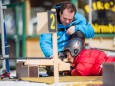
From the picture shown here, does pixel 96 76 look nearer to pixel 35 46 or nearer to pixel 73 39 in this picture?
pixel 73 39

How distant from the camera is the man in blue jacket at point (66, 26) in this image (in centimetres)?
527

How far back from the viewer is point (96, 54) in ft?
16.4

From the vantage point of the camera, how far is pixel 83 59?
4934mm

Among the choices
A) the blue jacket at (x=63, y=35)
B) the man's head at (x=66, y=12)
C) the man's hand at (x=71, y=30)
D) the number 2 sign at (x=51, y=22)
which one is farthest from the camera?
the blue jacket at (x=63, y=35)

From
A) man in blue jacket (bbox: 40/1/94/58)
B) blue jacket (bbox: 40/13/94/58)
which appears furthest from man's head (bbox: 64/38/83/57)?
blue jacket (bbox: 40/13/94/58)

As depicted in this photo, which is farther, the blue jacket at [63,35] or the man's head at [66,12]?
the blue jacket at [63,35]

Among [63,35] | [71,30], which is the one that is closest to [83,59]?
[71,30]

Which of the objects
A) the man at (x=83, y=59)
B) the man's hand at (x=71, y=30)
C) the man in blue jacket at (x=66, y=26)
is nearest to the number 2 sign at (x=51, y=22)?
the man at (x=83, y=59)

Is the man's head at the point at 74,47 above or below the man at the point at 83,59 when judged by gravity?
above

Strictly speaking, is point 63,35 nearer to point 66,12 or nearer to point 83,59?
point 66,12

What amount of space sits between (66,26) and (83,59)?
0.70 m

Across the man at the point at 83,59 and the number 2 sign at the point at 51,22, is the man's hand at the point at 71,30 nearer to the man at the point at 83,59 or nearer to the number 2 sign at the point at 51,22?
the man at the point at 83,59

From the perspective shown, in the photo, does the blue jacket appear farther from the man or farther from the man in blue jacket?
the man

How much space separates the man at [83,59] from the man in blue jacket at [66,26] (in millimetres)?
294
